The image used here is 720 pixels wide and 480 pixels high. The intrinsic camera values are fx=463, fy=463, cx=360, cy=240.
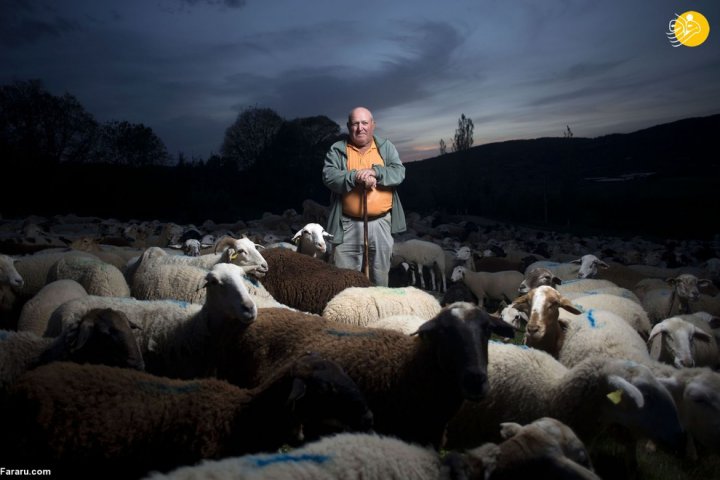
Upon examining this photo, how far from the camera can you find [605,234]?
73.9 feet

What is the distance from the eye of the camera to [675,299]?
6.83 metres

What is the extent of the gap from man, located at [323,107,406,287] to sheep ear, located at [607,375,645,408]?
129 inches

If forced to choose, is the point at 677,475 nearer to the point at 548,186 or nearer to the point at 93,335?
the point at 93,335

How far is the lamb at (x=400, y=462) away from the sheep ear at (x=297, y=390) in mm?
299

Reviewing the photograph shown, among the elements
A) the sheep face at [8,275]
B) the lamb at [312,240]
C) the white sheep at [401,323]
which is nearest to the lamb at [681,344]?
the white sheep at [401,323]

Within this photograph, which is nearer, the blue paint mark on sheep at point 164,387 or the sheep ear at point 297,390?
the sheep ear at point 297,390

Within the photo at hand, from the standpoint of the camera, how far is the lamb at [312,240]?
7.45 m

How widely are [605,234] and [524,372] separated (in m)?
21.9

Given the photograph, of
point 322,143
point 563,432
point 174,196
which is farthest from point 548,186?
point 563,432

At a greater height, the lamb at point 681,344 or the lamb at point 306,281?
the lamb at point 306,281

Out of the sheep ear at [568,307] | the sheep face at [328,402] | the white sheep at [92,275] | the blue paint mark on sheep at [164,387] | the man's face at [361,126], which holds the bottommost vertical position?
the sheep ear at [568,307]

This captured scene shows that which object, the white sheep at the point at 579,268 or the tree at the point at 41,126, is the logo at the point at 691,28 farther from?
the tree at the point at 41,126

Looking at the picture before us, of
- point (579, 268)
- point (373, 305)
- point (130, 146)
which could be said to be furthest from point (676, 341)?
point (130, 146)

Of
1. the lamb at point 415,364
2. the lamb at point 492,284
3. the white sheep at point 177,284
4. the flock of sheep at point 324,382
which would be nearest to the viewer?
the flock of sheep at point 324,382
